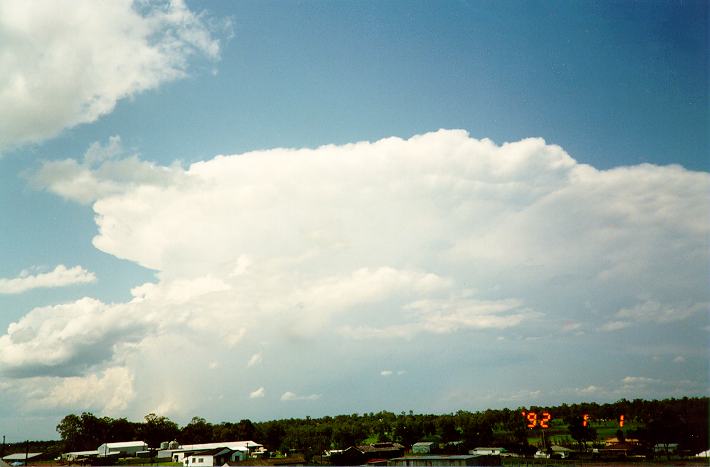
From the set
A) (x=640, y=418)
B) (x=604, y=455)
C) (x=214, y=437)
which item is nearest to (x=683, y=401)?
(x=640, y=418)

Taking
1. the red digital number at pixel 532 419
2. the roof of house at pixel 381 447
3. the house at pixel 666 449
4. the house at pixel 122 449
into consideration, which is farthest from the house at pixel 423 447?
the red digital number at pixel 532 419

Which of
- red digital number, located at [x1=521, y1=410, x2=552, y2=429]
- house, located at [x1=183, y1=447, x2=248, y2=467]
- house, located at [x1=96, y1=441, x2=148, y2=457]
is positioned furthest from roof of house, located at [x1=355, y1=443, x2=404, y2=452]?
red digital number, located at [x1=521, y1=410, x2=552, y2=429]

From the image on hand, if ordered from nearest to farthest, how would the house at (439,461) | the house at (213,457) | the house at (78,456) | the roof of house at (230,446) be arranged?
the house at (439,461) → the house at (213,457) → the roof of house at (230,446) → the house at (78,456)

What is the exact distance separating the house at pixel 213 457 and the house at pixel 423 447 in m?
17.1

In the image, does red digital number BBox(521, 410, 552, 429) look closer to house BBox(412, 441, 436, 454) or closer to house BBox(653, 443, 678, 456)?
house BBox(653, 443, 678, 456)

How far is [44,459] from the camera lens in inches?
2203

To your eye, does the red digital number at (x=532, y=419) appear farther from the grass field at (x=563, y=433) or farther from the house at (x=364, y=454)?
the grass field at (x=563, y=433)

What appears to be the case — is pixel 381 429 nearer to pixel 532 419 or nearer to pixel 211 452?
pixel 211 452

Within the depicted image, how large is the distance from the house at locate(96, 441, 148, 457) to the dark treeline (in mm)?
1274

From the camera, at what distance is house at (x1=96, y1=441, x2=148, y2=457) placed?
175 ft

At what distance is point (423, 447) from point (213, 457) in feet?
68.4

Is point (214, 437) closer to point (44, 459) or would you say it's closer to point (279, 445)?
point (279, 445)

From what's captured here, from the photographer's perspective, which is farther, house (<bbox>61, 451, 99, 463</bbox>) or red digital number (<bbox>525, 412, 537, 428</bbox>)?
house (<bbox>61, 451, 99, 463</bbox>)

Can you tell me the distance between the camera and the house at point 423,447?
51575mm
